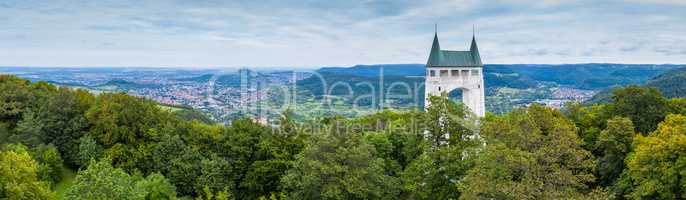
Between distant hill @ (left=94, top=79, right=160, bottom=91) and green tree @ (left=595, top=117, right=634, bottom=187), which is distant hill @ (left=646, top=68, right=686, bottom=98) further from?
distant hill @ (left=94, top=79, right=160, bottom=91)

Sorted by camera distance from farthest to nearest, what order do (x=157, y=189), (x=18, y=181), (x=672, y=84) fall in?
(x=672, y=84) → (x=157, y=189) → (x=18, y=181)

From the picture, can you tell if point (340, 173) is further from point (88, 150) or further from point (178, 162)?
point (88, 150)

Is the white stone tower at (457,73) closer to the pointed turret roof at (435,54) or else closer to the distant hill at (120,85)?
the pointed turret roof at (435,54)

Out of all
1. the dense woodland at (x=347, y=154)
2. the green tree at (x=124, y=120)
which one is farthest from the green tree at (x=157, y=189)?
the green tree at (x=124, y=120)

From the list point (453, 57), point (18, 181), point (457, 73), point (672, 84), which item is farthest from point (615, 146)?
point (672, 84)

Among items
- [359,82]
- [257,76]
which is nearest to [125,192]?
[257,76]

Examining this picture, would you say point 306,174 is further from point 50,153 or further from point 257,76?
point 257,76

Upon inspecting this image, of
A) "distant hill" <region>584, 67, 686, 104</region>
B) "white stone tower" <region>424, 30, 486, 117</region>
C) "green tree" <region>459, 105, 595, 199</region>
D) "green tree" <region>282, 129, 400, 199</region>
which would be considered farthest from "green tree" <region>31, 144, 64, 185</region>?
"distant hill" <region>584, 67, 686, 104</region>
